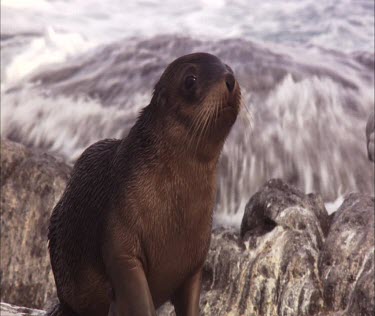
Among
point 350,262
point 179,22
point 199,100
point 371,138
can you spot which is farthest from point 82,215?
point 179,22

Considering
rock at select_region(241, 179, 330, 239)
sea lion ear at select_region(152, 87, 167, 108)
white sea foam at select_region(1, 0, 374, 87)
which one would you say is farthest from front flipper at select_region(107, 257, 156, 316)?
white sea foam at select_region(1, 0, 374, 87)

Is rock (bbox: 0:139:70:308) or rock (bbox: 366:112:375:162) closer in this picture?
rock (bbox: 0:139:70:308)

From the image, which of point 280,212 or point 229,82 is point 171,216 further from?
point 280,212

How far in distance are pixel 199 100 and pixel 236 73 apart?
7.73m

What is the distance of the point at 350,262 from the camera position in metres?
5.52

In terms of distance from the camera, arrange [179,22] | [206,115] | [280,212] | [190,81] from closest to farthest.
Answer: [206,115]
[190,81]
[280,212]
[179,22]

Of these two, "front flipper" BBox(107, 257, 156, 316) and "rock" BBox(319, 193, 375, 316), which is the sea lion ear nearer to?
"front flipper" BBox(107, 257, 156, 316)

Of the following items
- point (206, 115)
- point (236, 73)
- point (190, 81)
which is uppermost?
point (190, 81)

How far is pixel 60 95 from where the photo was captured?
35.4ft

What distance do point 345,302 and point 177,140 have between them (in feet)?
9.10

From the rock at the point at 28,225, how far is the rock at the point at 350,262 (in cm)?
291

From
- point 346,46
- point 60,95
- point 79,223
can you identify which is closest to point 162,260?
point 79,223

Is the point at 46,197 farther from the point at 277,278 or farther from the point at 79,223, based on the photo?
the point at 79,223

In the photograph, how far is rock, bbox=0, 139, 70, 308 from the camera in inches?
275
